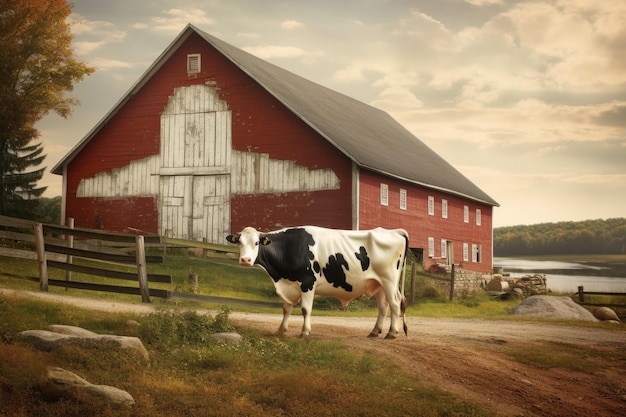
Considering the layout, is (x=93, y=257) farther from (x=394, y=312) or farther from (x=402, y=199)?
(x=402, y=199)

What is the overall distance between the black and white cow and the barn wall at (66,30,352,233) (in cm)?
1524

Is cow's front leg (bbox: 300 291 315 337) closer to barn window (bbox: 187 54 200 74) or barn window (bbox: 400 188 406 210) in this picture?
barn window (bbox: 400 188 406 210)

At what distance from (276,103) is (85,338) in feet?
70.9

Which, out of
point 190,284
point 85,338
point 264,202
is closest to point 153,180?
point 264,202

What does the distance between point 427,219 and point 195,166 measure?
11975 millimetres

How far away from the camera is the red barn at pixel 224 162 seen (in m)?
31.4

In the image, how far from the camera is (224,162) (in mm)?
33344

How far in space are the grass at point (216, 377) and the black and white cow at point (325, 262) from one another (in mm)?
1239

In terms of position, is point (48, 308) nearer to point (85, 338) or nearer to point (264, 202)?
point (85, 338)

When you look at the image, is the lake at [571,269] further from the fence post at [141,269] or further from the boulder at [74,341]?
the boulder at [74,341]

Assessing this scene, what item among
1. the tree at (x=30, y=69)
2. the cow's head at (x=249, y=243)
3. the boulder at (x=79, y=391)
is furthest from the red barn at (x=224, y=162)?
the boulder at (x=79, y=391)

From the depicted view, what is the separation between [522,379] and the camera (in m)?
13.6

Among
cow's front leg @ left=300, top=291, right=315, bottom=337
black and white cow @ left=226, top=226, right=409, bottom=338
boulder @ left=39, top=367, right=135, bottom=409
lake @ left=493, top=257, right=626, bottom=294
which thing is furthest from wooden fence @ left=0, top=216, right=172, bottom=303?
lake @ left=493, top=257, right=626, bottom=294

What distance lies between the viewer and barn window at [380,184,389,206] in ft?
109
